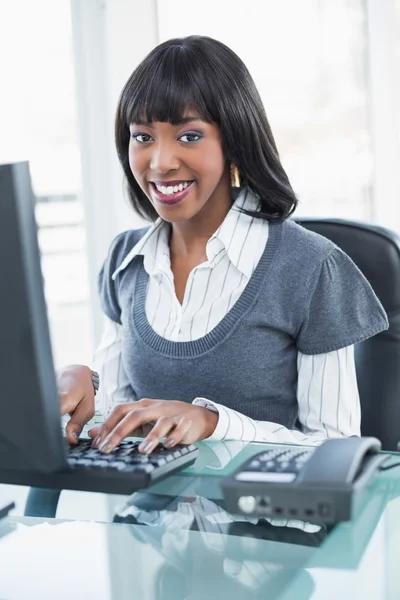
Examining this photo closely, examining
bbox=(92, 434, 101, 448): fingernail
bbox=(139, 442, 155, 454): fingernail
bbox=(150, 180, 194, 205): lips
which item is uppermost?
bbox=(150, 180, 194, 205): lips

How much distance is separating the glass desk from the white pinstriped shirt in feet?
1.12

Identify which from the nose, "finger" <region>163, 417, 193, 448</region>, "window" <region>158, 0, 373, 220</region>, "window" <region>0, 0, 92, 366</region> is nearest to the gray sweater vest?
the nose

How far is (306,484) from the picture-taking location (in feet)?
2.54

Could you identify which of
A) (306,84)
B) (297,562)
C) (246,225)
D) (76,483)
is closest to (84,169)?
(306,84)

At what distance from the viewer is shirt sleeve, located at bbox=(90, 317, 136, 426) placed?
1662 millimetres

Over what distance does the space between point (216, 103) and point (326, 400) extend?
548 mm

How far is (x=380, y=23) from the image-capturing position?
2330 millimetres

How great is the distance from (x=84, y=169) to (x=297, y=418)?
4.63 ft

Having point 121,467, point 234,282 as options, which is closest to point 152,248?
point 234,282

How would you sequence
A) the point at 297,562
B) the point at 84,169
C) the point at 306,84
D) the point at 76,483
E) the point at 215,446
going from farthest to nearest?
the point at 84,169 < the point at 306,84 < the point at 215,446 < the point at 76,483 < the point at 297,562

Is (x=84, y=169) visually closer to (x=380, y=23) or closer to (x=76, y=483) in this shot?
(x=380, y=23)

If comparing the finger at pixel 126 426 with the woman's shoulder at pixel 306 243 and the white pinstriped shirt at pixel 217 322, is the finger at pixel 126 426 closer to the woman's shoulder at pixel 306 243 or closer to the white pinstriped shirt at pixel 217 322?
the white pinstriped shirt at pixel 217 322

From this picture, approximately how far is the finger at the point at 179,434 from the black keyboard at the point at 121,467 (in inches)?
0.9

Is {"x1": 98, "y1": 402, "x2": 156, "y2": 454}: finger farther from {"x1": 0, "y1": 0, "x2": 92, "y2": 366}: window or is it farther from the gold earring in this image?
{"x1": 0, "y1": 0, "x2": 92, "y2": 366}: window
